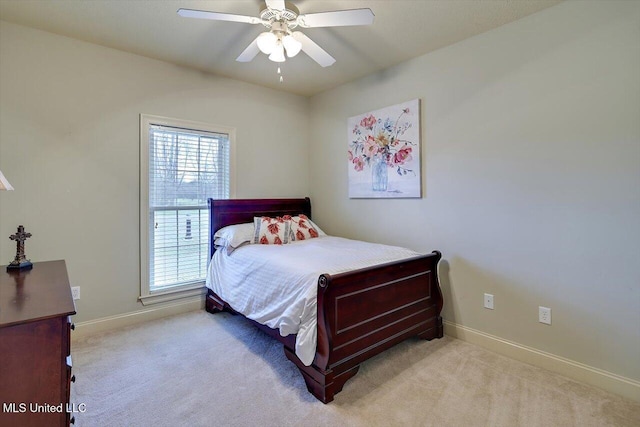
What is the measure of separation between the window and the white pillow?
0.28 m

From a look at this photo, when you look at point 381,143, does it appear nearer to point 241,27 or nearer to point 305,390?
point 241,27

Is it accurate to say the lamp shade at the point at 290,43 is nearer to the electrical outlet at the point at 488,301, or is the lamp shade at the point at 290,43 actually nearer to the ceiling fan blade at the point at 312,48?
the ceiling fan blade at the point at 312,48

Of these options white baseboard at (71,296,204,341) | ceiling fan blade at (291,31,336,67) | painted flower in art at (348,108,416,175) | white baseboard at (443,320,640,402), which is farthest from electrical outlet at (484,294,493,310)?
white baseboard at (71,296,204,341)

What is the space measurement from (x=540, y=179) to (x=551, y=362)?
4.33 ft

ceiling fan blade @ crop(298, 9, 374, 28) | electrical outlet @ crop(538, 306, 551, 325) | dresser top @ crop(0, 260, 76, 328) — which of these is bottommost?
electrical outlet @ crop(538, 306, 551, 325)

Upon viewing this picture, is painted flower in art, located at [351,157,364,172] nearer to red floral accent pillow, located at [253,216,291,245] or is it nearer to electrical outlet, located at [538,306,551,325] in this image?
red floral accent pillow, located at [253,216,291,245]

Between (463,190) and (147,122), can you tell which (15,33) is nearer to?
(147,122)

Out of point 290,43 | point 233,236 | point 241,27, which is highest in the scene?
point 241,27

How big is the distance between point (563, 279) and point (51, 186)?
4.03 meters

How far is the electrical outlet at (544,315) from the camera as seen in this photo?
2246mm

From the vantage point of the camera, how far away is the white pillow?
299 centimetres

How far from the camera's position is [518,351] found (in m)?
2.37

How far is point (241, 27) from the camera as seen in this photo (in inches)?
96.5

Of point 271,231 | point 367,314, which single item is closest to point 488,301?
point 367,314
